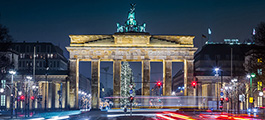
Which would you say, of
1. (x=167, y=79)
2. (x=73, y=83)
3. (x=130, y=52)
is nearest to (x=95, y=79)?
(x=73, y=83)

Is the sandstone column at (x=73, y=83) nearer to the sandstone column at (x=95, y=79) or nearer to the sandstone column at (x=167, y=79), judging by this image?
the sandstone column at (x=95, y=79)

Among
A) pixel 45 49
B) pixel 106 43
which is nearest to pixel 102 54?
pixel 106 43

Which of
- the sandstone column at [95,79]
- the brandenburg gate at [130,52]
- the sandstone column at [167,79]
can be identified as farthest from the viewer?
the sandstone column at [95,79]

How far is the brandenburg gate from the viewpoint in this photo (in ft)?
310

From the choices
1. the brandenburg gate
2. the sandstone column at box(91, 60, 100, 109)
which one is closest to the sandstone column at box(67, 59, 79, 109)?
the brandenburg gate

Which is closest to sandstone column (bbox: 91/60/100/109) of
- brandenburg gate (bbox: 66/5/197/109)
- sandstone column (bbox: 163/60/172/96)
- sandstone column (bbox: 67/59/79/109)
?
brandenburg gate (bbox: 66/5/197/109)

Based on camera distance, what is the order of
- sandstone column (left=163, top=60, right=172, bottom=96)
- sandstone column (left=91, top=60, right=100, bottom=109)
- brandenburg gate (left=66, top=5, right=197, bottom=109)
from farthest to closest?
1. sandstone column (left=91, top=60, right=100, bottom=109)
2. brandenburg gate (left=66, top=5, right=197, bottom=109)
3. sandstone column (left=163, top=60, right=172, bottom=96)

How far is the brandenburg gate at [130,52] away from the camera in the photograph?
94375 mm

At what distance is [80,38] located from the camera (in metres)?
95.2

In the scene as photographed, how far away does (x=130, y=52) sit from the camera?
95.1m

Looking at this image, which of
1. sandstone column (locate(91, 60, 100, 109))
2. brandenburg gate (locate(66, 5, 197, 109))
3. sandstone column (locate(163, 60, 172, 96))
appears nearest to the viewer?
sandstone column (locate(163, 60, 172, 96))

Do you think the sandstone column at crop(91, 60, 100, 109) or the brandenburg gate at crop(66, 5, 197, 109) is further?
the sandstone column at crop(91, 60, 100, 109)

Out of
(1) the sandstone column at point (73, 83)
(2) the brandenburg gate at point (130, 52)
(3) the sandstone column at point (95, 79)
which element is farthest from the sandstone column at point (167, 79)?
(1) the sandstone column at point (73, 83)

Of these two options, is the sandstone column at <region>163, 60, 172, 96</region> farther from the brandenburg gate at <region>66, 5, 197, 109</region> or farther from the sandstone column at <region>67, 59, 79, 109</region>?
the sandstone column at <region>67, 59, 79, 109</region>
